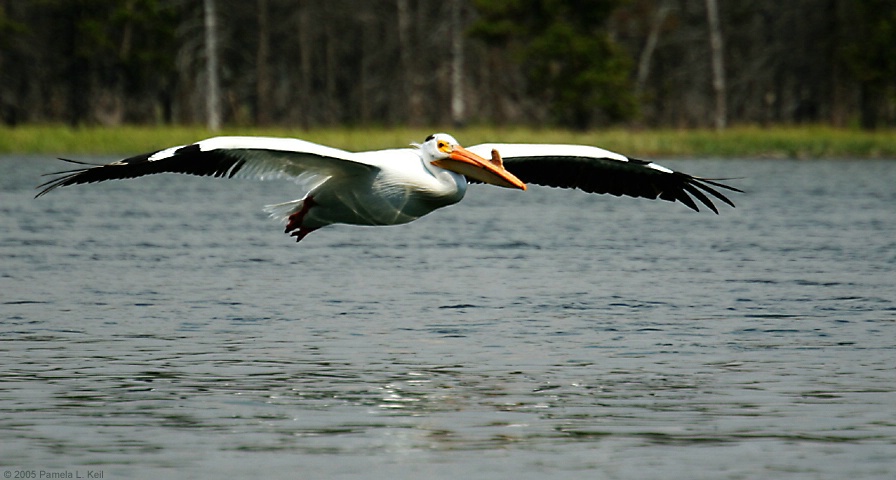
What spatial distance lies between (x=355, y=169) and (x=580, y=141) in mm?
23255

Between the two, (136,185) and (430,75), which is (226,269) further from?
(430,75)

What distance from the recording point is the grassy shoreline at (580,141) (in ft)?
107

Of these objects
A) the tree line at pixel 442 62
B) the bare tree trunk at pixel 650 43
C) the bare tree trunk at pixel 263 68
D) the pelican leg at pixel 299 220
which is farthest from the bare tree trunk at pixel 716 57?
the pelican leg at pixel 299 220

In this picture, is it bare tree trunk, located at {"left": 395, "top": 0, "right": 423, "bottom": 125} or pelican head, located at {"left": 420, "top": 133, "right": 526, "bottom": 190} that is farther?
bare tree trunk, located at {"left": 395, "top": 0, "right": 423, "bottom": 125}

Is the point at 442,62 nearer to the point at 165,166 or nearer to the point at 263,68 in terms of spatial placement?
the point at 263,68

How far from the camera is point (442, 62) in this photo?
5125cm

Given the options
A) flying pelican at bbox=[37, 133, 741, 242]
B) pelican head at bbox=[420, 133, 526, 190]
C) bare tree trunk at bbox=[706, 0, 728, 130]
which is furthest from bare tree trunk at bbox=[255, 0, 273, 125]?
pelican head at bbox=[420, 133, 526, 190]

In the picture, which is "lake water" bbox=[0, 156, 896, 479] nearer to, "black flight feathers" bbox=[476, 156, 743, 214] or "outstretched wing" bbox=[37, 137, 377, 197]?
"black flight feathers" bbox=[476, 156, 743, 214]

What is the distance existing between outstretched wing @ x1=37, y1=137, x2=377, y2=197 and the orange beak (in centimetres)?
49

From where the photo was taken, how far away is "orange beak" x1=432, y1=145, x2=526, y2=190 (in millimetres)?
9539

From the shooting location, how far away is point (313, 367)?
8.82m

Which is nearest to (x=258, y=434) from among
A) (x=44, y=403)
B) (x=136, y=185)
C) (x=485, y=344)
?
(x=44, y=403)

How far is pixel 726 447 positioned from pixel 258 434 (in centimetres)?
213

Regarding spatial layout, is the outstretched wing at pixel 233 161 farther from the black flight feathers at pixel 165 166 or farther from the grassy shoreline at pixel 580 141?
the grassy shoreline at pixel 580 141
